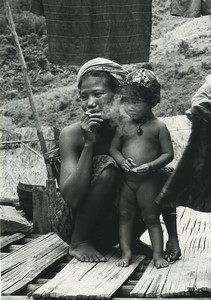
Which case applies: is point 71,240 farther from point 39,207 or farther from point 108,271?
point 39,207

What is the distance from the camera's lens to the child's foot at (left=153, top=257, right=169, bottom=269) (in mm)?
3381

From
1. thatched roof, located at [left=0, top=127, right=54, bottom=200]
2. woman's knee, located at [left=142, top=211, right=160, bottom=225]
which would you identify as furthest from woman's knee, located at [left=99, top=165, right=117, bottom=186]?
thatched roof, located at [left=0, top=127, right=54, bottom=200]

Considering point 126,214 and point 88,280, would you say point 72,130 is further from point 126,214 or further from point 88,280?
point 88,280

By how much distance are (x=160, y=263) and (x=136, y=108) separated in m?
0.92

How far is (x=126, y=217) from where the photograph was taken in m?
3.51

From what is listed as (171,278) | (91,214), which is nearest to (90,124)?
(91,214)

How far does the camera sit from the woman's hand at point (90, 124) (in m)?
3.46

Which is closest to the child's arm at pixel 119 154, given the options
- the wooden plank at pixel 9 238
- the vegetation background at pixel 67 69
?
the wooden plank at pixel 9 238

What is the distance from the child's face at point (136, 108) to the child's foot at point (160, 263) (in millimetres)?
835

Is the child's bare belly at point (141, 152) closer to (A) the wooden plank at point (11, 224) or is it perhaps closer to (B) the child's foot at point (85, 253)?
(B) the child's foot at point (85, 253)

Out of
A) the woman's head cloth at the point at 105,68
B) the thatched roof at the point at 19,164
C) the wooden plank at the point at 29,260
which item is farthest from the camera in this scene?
the thatched roof at the point at 19,164

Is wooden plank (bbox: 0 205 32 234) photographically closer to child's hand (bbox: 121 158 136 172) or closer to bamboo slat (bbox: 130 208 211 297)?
bamboo slat (bbox: 130 208 211 297)

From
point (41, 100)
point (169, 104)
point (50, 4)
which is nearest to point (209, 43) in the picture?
point (169, 104)

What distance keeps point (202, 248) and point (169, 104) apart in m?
10.0
